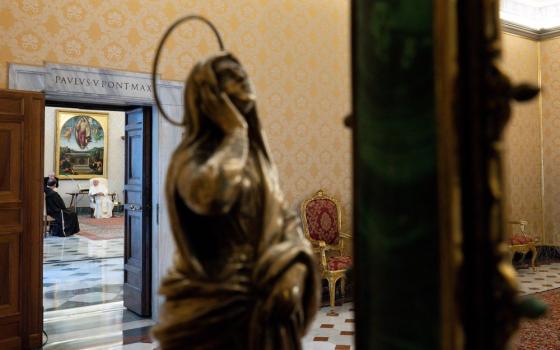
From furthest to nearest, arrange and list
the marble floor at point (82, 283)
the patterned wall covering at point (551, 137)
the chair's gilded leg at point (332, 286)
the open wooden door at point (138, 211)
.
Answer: the patterned wall covering at point (551, 137)
the marble floor at point (82, 283)
the chair's gilded leg at point (332, 286)
the open wooden door at point (138, 211)

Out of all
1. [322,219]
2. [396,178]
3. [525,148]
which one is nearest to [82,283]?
[322,219]

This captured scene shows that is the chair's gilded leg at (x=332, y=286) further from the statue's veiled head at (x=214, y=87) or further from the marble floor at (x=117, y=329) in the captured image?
the statue's veiled head at (x=214, y=87)

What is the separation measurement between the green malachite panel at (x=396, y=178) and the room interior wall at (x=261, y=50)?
16.1 ft

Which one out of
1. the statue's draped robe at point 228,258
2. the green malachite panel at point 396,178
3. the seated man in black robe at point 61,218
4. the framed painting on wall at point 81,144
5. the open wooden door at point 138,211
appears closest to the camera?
the green malachite panel at point 396,178

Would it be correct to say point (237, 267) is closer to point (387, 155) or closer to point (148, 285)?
point (387, 155)

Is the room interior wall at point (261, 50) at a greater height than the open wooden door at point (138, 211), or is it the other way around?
the room interior wall at point (261, 50)

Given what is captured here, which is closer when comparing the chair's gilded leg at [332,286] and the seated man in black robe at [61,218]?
the chair's gilded leg at [332,286]

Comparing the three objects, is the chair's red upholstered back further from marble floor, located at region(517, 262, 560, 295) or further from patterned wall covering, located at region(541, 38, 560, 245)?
patterned wall covering, located at region(541, 38, 560, 245)

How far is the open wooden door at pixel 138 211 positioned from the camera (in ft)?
19.3

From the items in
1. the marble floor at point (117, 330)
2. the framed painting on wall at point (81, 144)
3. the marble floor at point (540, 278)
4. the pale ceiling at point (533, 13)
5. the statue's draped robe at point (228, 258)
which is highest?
the pale ceiling at point (533, 13)

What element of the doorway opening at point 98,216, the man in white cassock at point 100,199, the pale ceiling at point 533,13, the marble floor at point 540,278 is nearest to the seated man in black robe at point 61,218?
the doorway opening at point 98,216

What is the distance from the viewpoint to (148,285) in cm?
586

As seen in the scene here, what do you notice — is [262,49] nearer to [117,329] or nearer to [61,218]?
[117,329]

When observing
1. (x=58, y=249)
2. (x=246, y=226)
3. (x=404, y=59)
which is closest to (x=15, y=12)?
(x=246, y=226)
